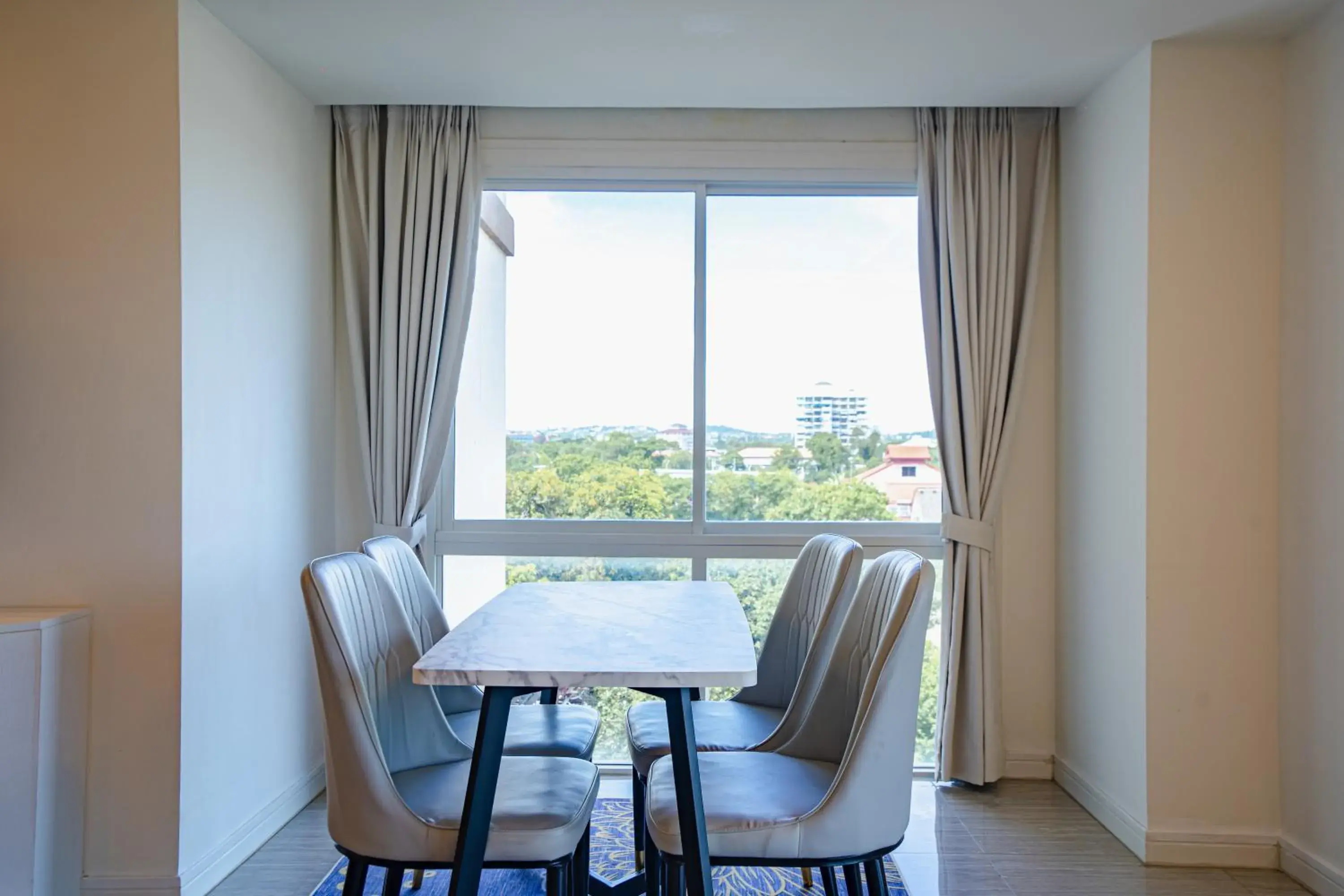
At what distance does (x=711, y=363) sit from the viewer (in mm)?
3514

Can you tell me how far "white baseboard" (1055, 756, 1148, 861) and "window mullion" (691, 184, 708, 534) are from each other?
1627 millimetres

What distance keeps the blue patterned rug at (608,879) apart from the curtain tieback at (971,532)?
46.1 inches

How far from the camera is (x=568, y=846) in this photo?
5.65 ft

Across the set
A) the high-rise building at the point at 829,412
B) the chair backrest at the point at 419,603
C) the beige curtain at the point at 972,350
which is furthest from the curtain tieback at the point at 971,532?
the chair backrest at the point at 419,603

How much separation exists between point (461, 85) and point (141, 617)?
6.50ft

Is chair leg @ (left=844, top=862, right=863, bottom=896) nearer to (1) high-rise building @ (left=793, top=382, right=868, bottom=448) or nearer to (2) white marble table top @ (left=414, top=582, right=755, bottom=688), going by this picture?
(2) white marble table top @ (left=414, top=582, right=755, bottom=688)

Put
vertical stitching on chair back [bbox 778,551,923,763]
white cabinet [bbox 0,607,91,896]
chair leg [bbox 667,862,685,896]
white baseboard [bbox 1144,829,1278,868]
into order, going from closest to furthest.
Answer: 1. chair leg [bbox 667,862,685,896]
2. vertical stitching on chair back [bbox 778,551,923,763]
3. white cabinet [bbox 0,607,91,896]
4. white baseboard [bbox 1144,829,1278,868]

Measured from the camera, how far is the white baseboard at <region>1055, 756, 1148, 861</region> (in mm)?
2719

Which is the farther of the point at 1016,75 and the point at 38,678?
the point at 1016,75

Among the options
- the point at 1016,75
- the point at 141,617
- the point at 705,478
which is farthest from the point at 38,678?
the point at 1016,75

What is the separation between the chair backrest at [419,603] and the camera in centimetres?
240

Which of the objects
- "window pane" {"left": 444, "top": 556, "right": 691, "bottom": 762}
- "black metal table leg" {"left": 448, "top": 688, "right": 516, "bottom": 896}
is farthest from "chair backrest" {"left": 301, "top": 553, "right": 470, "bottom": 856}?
"window pane" {"left": 444, "top": 556, "right": 691, "bottom": 762}

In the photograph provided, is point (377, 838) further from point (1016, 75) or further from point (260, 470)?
point (1016, 75)

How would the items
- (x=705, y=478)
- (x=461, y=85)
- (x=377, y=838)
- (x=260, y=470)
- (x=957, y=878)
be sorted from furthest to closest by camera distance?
(x=705, y=478) < (x=461, y=85) < (x=260, y=470) < (x=957, y=878) < (x=377, y=838)
